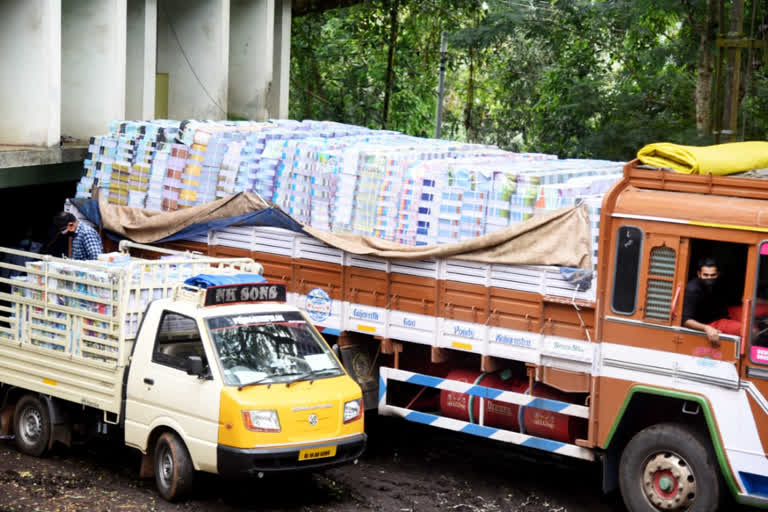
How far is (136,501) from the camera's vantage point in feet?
30.6

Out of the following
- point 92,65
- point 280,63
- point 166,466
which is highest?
point 280,63

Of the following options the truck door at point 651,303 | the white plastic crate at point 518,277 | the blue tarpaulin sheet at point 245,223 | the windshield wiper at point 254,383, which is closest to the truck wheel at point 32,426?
the blue tarpaulin sheet at point 245,223

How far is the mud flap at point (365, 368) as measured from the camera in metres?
11.1

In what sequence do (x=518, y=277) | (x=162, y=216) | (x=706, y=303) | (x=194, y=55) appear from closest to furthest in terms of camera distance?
(x=706, y=303) < (x=518, y=277) < (x=162, y=216) < (x=194, y=55)

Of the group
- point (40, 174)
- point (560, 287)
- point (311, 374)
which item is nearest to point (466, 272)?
point (560, 287)

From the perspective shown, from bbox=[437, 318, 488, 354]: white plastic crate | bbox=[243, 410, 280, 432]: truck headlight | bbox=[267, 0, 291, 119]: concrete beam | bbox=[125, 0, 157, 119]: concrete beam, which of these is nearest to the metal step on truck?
bbox=[243, 410, 280, 432]: truck headlight

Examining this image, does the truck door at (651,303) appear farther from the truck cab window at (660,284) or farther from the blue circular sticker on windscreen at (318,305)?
the blue circular sticker on windscreen at (318,305)

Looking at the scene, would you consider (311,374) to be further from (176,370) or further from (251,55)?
(251,55)

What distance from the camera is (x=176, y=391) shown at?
359 inches

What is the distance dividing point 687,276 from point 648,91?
1300 centimetres

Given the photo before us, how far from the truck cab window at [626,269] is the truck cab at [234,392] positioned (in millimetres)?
2485

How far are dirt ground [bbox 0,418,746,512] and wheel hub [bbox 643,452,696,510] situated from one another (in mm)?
1000

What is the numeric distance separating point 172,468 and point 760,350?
5116 mm

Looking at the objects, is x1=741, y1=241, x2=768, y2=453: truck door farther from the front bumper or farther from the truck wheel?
the truck wheel
